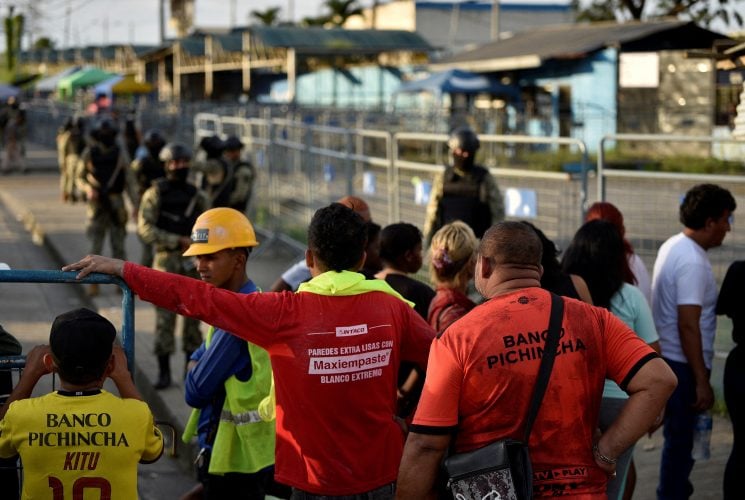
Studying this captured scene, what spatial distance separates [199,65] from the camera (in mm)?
63094

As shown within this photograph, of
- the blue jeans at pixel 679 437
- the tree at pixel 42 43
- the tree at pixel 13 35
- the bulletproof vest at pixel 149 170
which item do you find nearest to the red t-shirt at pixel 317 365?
the blue jeans at pixel 679 437

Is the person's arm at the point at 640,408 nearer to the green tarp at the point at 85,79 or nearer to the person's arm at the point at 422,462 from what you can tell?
the person's arm at the point at 422,462

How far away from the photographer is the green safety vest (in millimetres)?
4559

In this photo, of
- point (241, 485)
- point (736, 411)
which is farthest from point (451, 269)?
point (736, 411)

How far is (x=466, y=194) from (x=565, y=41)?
Answer: 1105 inches

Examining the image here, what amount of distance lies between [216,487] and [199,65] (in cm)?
6014

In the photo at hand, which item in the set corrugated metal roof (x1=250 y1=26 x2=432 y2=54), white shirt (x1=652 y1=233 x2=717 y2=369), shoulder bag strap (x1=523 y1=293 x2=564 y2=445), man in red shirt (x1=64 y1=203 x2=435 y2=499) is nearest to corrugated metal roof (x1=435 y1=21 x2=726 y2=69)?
corrugated metal roof (x1=250 y1=26 x2=432 y2=54)

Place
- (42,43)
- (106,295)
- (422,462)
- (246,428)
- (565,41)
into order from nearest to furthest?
(422,462)
(246,428)
(106,295)
(565,41)
(42,43)

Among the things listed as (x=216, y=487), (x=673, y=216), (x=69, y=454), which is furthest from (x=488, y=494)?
(x=673, y=216)

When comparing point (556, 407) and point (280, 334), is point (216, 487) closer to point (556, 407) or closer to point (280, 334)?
point (280, 334)

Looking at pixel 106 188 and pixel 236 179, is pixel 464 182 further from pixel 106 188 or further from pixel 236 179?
pixel 106 188

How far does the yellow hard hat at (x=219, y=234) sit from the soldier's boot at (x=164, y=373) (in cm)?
428

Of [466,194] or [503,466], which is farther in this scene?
[466,194]

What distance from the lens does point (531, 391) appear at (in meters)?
3.42
